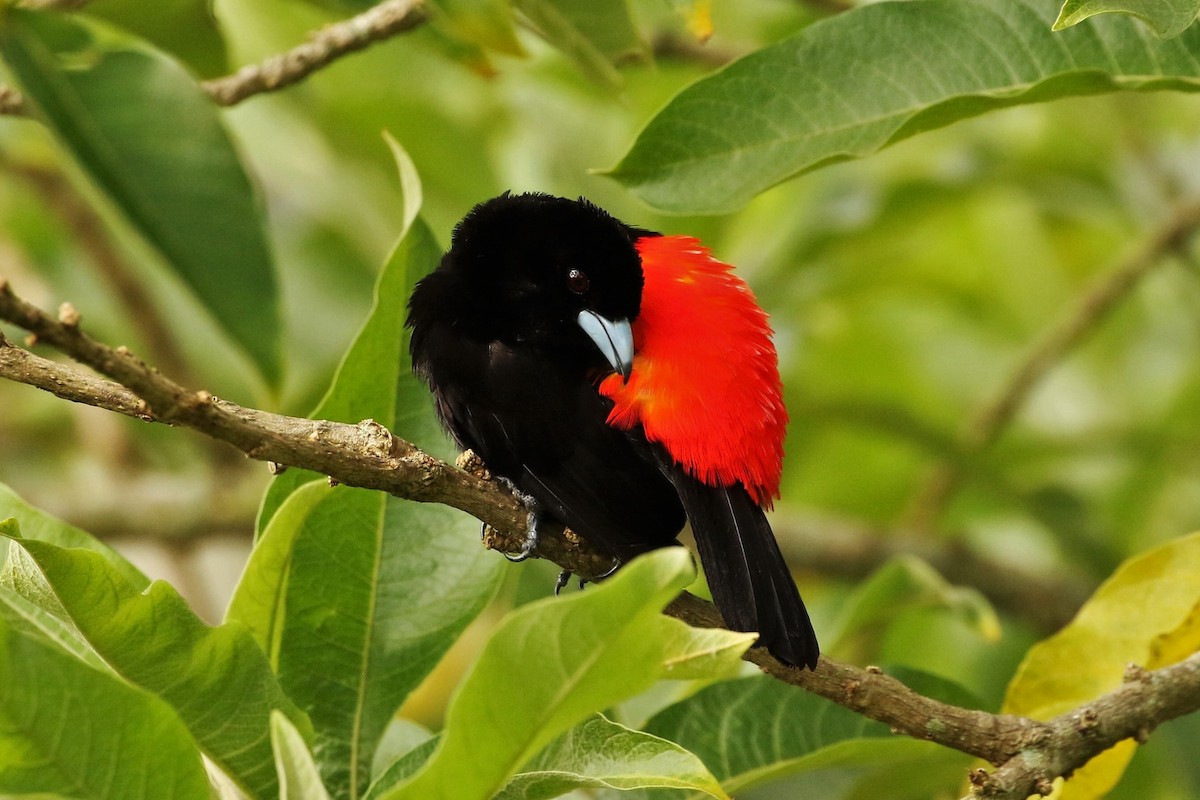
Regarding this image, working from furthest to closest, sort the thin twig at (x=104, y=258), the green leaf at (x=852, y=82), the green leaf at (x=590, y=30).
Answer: the thin twig at (x=104, y=258) < the green leaf at (x=590, y=30) < the green leaf at (x=852, y=82)

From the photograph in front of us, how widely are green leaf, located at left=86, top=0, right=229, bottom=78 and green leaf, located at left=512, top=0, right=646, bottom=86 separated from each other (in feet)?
2.79

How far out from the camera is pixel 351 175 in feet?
16.2

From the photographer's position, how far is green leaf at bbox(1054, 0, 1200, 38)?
183 centimetres

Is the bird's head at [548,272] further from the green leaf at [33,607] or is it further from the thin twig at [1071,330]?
the thin twig at [1071,330]

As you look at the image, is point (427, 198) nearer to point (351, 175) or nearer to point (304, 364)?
point (351, 175)

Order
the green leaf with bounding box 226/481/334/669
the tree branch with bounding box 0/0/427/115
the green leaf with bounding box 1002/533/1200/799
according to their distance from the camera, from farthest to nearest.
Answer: the tree branch with bounding box 0/0/427/115 < the green leaf with bounding box 1002/533/1200/799 < the green leaf with bounding box 226/481/334/669

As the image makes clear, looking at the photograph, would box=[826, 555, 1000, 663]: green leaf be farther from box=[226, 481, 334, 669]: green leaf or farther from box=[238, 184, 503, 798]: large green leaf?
box=[226, 481, 334, 669]: green leaf

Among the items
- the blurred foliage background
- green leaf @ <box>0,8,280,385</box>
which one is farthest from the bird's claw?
the blurred foliage background

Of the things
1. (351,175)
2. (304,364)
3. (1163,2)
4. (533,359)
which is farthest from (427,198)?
(1163,2)

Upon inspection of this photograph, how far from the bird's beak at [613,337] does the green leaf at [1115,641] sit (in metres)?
0.95

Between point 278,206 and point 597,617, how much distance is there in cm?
517

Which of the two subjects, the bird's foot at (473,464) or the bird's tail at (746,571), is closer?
the bird's tail at (746,571)

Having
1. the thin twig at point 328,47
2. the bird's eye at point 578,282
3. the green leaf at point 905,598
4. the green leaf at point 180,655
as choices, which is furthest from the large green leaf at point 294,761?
the thin twig at point 328,47

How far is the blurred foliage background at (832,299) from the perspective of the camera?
14.3 ft
